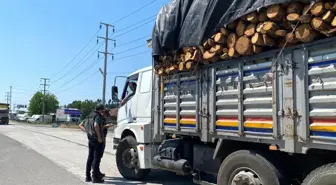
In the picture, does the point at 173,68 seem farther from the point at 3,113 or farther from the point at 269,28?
the point at 3,113

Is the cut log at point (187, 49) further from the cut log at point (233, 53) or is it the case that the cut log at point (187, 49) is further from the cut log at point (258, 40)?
the cut log at point (258, 40)

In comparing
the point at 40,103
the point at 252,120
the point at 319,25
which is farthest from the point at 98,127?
the point at 40,103

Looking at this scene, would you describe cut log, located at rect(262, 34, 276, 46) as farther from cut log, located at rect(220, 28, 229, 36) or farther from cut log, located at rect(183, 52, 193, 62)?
cut log, located at rect(183, 52, 193, 62)

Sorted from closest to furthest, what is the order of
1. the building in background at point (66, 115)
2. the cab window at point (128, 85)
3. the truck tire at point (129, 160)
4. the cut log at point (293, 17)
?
the cut log at point (293, 17)
the truck tire at point (129, 160)
the cab window at point (128, 85)
the building in background at point (66, 115)

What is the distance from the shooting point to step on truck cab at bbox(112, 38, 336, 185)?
398 cm

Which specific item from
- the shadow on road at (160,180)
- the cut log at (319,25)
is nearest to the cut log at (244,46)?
the cut log at (319,25)

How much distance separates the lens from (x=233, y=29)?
5.13 metres

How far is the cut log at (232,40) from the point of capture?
5.04m

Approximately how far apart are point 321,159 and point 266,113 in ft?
2.80

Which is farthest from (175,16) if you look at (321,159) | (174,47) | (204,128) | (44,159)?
(44,159)

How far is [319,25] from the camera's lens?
3838 mm

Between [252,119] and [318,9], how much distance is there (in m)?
1.68

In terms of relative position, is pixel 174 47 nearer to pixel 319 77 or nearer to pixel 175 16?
pixel 175 16

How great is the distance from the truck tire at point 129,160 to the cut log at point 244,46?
387 centimetres
